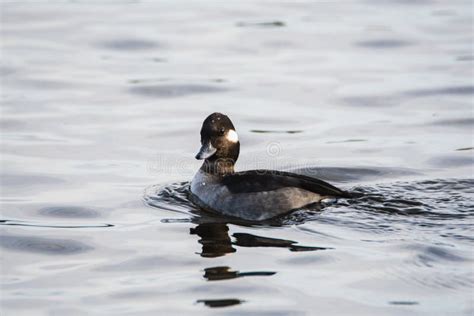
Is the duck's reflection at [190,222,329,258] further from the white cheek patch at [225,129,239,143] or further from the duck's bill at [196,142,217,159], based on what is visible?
the white cheek patch at [225,129,239,143]

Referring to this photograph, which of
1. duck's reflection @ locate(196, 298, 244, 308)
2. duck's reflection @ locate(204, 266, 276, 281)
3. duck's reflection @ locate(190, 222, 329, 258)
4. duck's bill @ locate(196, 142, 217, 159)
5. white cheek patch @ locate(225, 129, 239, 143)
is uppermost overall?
white cheek patch @ locate(225, 129, 239, 143)

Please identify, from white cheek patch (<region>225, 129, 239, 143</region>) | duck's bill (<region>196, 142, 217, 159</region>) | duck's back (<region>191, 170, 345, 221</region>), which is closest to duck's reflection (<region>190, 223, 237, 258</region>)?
duck's back (<region>191, 170, 345, 221</region>)

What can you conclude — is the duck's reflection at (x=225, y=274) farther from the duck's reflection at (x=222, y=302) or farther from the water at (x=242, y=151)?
the duck's reflection at (x=222, y=302)

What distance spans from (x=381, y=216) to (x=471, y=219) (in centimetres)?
91

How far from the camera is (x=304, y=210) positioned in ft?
36.0

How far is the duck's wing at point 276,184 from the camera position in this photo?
11062 millimetres

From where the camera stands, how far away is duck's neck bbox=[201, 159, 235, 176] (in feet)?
39.1

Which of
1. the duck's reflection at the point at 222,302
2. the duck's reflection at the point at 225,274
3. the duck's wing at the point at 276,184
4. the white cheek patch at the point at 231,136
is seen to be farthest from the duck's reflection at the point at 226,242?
the white cheek patch at the point at 231,136

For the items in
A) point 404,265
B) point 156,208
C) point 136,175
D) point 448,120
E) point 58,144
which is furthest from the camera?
point 448,120

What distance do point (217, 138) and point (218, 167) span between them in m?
0.37

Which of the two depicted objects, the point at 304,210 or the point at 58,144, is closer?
the point at 304,210

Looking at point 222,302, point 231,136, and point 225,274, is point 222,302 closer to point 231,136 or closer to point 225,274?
point 225,274

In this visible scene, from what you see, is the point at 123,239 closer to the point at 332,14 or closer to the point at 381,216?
the point at 381,216

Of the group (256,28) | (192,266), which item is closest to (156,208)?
(192,266)
